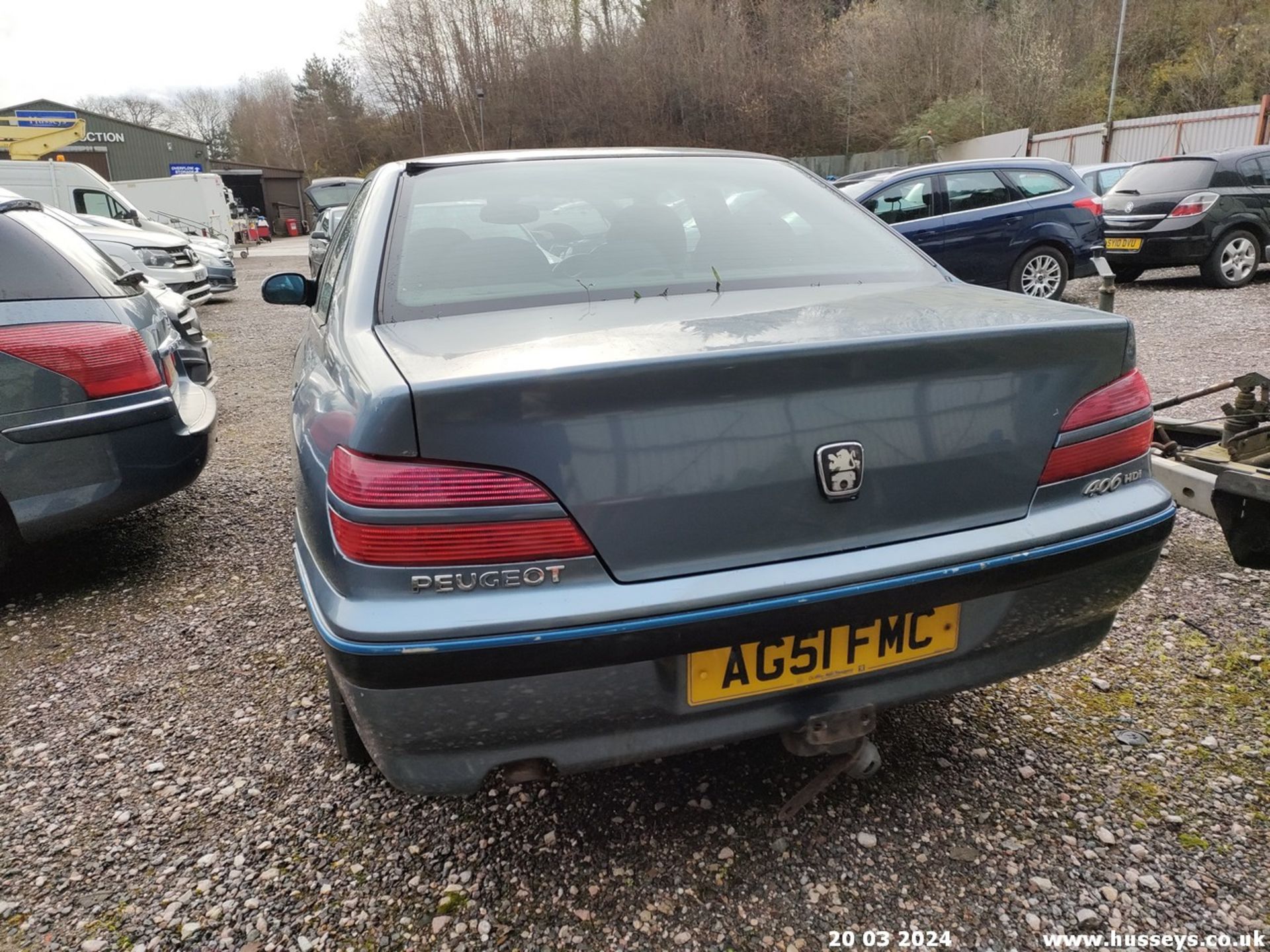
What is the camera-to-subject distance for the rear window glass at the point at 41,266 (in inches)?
117

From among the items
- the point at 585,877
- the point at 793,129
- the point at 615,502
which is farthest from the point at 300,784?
the point at 793,129

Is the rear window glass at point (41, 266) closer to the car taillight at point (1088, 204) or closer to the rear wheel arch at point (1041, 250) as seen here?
the rear wheel arch at point (1041, 250)

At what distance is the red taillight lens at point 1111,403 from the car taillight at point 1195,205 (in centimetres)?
960

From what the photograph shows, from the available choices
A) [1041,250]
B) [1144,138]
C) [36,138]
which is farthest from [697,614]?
[36,138]

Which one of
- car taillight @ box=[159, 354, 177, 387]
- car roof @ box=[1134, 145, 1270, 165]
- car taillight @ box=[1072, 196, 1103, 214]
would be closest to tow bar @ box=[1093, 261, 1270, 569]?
car taillight @ box=[159, 354, 177, 387]

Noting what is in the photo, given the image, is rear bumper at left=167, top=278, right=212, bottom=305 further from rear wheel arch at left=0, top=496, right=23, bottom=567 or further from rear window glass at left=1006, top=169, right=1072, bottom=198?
rear window glass at left=1006, top=169, right=1072, bottom=198

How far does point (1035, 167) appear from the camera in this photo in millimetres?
8922

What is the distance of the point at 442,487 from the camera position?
1393mm

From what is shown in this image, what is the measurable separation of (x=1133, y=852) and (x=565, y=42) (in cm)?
5250

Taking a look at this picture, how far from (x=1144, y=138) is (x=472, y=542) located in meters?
25.7

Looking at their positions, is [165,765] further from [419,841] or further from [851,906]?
[851,906]

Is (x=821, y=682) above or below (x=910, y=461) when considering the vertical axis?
below

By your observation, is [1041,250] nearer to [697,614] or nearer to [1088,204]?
[1088,204]

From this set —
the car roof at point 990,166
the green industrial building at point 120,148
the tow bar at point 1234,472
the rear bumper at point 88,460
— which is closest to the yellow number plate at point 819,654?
the tow bar at point 1234,472
